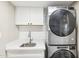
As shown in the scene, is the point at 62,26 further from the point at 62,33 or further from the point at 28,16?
the point at 28,16

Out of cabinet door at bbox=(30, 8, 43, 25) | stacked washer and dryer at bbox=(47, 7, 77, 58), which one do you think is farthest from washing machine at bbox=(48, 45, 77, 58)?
cabinet door at bbox=(30, 8, 43, 25)

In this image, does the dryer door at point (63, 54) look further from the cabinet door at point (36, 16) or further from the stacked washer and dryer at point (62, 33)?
the cabinet door at point (36, 16)

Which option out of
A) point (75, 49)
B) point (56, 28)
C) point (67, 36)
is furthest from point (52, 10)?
point (75, 49)

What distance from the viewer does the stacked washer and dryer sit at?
216 centimetres

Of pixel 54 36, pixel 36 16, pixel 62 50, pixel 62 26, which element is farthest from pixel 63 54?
pixel 36 16

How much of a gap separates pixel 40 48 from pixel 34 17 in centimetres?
97

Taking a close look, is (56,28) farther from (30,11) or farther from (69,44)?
(30,11)

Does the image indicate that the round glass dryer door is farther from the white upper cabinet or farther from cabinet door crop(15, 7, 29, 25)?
cabinet door crop(15, 7, 29, 25)

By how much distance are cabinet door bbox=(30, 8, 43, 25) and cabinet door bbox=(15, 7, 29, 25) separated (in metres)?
0.13

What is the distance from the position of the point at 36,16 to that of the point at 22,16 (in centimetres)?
36

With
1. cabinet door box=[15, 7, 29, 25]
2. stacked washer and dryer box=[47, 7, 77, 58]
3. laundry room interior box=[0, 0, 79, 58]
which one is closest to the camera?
laundry room interior box=[0, 0, 79, 58]

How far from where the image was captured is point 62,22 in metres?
2.17

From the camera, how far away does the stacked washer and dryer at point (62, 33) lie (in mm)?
2158

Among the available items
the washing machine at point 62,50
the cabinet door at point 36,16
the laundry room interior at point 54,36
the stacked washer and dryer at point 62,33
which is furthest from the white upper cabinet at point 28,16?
the washing machine at point 62,50
